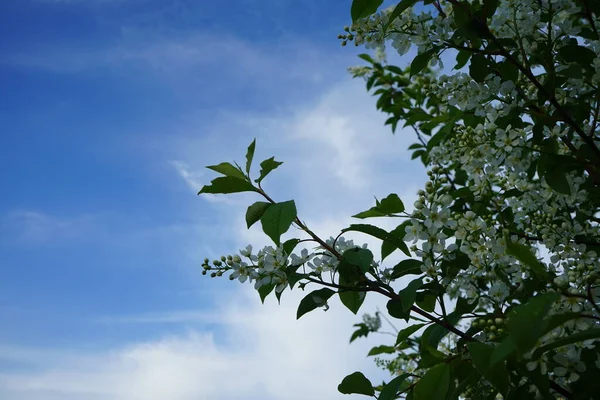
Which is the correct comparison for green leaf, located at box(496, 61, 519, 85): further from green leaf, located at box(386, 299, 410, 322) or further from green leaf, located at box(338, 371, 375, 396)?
green leaf, located at box(338, 371, 375, 396)

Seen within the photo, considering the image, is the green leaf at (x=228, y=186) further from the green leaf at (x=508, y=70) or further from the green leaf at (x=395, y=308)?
the green leaf at (x=508, y=70)

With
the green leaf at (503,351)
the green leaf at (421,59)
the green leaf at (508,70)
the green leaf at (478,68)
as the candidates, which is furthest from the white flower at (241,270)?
the green leaf at (508,70)

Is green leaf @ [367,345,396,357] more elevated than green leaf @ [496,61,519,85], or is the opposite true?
green leaf @ [496,61,519,85]

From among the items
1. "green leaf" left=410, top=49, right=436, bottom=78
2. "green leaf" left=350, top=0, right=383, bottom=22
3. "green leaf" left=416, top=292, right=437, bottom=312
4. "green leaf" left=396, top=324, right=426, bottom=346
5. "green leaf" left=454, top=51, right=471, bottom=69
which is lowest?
"green leaf" left=396, top=324, right=426, bottom=346

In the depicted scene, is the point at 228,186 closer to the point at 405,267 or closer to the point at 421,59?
the point at 405,267

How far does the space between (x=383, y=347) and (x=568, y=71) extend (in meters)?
2.07

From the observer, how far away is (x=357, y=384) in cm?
202

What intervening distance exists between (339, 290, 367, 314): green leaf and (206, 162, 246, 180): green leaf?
57 centimetres

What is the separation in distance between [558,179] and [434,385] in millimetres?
1172

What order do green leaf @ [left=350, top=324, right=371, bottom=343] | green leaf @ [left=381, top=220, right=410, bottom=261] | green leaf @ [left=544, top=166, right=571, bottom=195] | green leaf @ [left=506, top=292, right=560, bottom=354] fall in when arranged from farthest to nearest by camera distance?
1. green leaf @ [left=350, top=324, right=371, bottom=343]
2. green leaf @ [left=544, top=166, right=571, bottom=195]
3. green leaf @ [left=381, top=220, right=410, bottom=261]
4. green leaf @ [left=506, top=292, right=560, bottom=354]

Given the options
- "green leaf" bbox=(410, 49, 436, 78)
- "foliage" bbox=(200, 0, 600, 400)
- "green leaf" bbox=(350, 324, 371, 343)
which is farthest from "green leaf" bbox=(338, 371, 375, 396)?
"green leaf" bbox=(350, 324, 371, 343)

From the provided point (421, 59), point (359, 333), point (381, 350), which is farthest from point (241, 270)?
point (359, 333)

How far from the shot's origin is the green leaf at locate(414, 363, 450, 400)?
→ 5.17 ft

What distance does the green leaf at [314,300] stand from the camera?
194 cm
